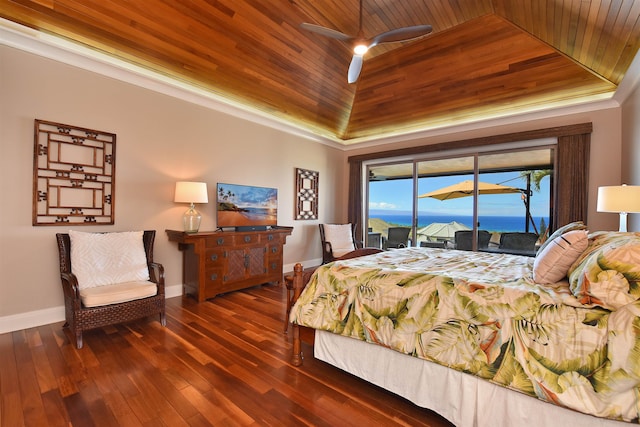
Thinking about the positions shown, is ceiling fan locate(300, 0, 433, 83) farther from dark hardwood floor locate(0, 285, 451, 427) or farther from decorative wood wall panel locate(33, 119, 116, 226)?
dark hardwood floor locate(0, 285, 451, 427)

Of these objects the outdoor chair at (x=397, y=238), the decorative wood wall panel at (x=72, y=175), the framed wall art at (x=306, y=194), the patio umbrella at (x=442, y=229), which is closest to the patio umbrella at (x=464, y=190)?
the patio umbrella at (x=442, y=229)

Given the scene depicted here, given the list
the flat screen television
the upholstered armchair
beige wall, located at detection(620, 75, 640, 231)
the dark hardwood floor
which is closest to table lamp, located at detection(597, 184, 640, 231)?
beige wall, located at detection(620, 75, 640, 231)

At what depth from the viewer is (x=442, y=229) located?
217 inches

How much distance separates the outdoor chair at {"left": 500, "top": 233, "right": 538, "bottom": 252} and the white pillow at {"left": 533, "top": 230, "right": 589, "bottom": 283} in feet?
11.2

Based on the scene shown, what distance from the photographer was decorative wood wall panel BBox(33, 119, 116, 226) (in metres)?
2.92

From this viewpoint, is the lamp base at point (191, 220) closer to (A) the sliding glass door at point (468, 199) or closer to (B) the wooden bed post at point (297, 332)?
(B) the wooden bed post at point (297, 332)

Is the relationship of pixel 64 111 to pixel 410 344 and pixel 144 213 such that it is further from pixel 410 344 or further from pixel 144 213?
pixel 410 344

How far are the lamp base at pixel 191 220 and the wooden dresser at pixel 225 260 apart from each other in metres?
0.16

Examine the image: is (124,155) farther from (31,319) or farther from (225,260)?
(31,319)

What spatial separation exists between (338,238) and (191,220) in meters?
2.71

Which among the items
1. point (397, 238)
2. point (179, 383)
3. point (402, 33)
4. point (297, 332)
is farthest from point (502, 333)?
point (397, 238)

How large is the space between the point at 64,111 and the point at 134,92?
2.49 ft

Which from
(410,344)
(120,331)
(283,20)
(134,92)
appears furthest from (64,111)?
(410,344)

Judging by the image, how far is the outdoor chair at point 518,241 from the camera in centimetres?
Result: 459
